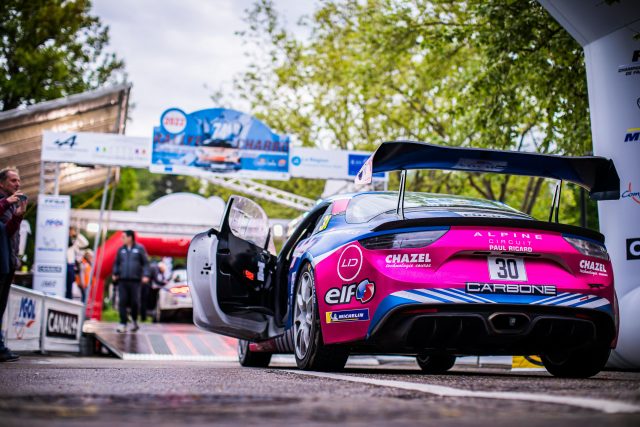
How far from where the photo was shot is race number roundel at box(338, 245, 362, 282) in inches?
210

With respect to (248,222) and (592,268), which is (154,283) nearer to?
(248,222)

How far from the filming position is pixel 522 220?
535cm

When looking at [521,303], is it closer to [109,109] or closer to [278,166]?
[278,166]

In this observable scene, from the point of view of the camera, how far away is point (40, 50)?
108 ft

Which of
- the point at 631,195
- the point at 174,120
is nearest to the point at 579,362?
the point at 631,195

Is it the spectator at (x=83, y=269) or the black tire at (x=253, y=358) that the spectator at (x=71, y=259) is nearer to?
the spectator at (x=83, y=269)

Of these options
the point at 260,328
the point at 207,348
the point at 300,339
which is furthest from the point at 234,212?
the point at 207,348

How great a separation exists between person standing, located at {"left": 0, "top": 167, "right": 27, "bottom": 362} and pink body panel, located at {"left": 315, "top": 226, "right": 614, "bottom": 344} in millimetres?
3901

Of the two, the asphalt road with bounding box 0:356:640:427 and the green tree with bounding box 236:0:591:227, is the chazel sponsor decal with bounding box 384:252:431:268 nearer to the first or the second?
the asphalt road with bounding box 0:356:640:427

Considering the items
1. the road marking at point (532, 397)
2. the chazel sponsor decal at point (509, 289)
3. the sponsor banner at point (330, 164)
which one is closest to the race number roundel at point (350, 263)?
the chazel sponsor decal at point (509, 289)

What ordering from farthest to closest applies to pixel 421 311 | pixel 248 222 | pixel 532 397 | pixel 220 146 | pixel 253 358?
pixel 220 146
pixel 253 358
pixel 248 222
pixel 421 311
pixel 532 397

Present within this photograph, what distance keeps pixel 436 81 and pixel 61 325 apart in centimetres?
1418

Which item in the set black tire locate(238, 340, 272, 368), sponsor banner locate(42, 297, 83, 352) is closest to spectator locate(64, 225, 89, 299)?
sponsor banner locate(42, 297, 83, 352)

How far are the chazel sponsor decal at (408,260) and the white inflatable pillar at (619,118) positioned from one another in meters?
3.08
